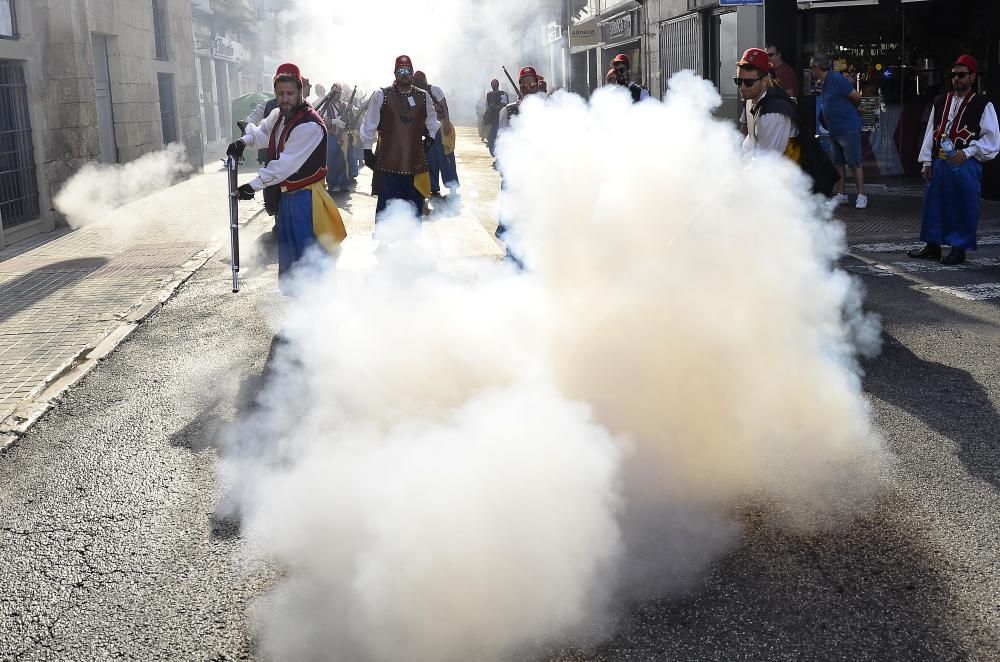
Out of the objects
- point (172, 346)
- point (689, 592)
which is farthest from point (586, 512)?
point (172, 346)

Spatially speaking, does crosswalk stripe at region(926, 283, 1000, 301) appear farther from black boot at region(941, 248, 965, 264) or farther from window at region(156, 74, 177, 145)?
window at region(156, 74, 177, 145)

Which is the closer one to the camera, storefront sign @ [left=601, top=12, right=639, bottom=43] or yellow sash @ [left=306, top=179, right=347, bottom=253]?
yellow sash @ [left=306, top=179, right=347, bottom=253]

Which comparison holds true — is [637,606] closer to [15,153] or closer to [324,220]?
[324,220]

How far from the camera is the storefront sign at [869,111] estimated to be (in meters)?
15.0

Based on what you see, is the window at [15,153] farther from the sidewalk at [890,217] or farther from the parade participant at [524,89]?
the sidewalk at [890,217]

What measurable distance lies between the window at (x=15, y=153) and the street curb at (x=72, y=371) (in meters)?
4.25

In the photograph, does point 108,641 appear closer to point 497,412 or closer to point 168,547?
point 168,547

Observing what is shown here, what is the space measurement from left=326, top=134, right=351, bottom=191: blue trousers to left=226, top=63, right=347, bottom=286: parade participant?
369 inches

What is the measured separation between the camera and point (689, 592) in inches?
126

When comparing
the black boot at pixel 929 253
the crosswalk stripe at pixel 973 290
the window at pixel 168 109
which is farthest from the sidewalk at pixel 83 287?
the black boot at pixel 929 253

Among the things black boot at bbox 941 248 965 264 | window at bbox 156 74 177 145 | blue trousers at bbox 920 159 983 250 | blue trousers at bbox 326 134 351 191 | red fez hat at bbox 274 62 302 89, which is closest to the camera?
red fez hat at bbox 274 62 302 89

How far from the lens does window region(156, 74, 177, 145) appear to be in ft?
68.4

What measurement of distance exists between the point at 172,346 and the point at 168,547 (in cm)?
344

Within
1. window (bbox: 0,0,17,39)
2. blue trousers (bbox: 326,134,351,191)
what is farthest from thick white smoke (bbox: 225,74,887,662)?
blue trousers (bbox: 326,134,351,191)
